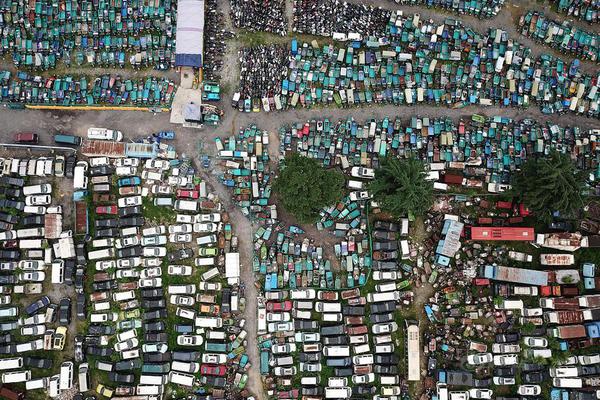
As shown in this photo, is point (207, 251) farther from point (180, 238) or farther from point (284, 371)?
point (284, 371)

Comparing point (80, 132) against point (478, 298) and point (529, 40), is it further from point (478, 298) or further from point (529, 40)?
point (529, 40)

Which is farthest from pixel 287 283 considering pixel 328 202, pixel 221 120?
pixel 221 120

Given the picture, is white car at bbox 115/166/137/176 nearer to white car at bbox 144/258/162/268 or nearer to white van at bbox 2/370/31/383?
white car at bbox 144/258/162/268

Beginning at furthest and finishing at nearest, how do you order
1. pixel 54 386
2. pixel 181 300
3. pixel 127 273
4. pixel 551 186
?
pixel 127 273
pixel 181 300
pixel 54 386
pixel 551 186

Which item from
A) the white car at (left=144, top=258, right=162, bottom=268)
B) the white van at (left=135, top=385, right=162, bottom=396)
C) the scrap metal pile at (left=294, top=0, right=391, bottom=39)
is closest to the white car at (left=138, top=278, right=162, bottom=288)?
the white car at (left=144, top=258, right=162, bottom=268)

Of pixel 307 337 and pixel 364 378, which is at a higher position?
pixel 307 337

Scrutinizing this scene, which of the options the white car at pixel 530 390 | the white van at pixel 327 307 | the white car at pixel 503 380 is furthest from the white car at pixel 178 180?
the white car at pixel 530 390

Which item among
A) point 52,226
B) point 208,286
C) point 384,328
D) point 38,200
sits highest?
point 38,200

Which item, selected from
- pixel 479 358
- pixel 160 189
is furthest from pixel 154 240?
pixel 479 358
